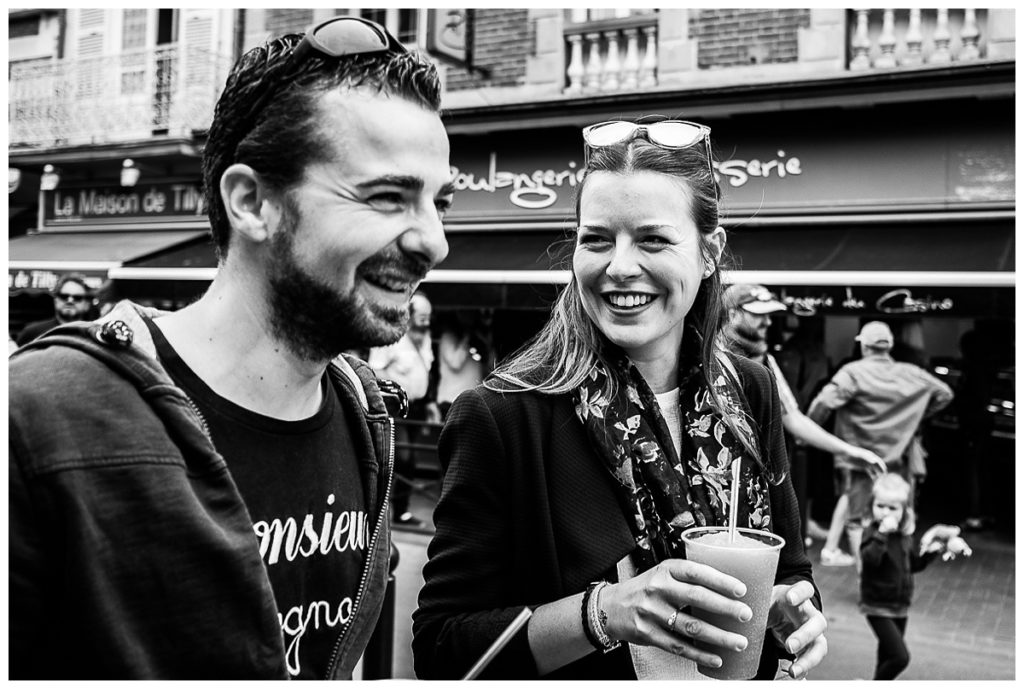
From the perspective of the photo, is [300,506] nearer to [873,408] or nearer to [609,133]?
[609,133]

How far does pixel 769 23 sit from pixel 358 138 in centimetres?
861

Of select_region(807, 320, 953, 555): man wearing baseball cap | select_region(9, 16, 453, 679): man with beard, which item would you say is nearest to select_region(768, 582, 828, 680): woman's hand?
select_region(9, 16, 453, 679): man with beard

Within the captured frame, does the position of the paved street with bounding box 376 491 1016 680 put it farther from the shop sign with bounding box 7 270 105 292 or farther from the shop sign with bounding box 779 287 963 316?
the shop sign with bounding box 7 270 105 292

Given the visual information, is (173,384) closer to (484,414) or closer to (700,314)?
(484,414)

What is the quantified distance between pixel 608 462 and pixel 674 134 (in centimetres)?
71

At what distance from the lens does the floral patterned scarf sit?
1716 mm

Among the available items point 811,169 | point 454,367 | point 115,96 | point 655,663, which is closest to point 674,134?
point 655,663

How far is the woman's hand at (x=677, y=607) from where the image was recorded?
135 centimetres

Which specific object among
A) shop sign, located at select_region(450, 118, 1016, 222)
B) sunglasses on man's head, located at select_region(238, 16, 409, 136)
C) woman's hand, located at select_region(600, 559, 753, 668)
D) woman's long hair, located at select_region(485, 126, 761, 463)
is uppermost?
shop sign, located at select_region(450, 118, 1016, 222)

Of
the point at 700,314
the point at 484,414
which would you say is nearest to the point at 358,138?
the point at 484,414

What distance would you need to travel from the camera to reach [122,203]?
13.0m

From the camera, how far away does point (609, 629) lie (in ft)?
4.88

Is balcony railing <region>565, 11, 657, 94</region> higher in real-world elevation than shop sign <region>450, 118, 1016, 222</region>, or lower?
higher

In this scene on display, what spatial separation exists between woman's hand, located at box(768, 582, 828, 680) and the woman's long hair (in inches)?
13.0
